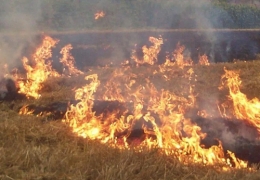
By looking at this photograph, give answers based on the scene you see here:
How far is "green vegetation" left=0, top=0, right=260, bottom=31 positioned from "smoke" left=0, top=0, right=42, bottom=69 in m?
1.14

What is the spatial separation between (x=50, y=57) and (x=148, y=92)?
4.38 metres

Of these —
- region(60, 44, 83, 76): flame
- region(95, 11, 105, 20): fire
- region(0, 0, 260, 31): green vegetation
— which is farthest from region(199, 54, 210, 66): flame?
region(95, 11, 105, 20): fire

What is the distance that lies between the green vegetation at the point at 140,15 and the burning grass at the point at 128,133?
5.23 m

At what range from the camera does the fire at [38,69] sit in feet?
29.2

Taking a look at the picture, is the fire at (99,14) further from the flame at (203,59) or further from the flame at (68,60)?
the flame at (203,59)

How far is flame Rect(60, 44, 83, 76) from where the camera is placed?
1202cm

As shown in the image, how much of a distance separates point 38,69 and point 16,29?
6.73 ft

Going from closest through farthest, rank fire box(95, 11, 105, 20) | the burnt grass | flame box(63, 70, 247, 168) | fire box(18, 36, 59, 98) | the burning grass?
the burnt grass, the burning grass, flame box(63, 70, 247, 168), fire box(18, 36, 59, 98), fire box(95, 11, 105, 20)

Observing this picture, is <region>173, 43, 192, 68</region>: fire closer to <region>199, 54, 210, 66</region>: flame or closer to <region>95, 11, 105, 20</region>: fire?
<region>199, 54, 210, 66</region>: flame

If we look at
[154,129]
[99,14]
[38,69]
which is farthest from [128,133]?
[99,14]

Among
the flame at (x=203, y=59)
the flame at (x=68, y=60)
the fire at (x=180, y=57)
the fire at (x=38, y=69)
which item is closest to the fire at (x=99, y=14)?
the flame at (x=68, y=60)

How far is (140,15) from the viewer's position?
51.6 feet

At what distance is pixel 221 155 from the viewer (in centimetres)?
584

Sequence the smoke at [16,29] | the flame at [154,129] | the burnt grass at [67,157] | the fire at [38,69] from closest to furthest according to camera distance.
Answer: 1. the burnt grass at [67,157]
2. the flame at [154,129]
3. the fire at [38,69]
4. the smoke at [16,29]
